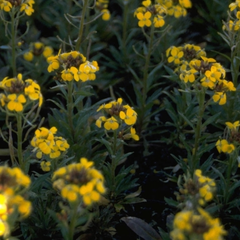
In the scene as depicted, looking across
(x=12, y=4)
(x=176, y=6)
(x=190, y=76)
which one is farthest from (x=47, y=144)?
(x=176, y=6)

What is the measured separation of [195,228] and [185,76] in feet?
3.73

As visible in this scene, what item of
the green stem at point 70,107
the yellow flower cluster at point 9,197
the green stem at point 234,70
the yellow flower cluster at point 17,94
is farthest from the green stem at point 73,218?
the green stem at point 234,70

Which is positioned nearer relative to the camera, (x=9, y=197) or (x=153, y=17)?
(x=9, y=197)

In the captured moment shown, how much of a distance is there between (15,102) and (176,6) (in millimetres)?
2022

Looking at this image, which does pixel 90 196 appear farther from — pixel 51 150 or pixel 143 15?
pixel 143 15

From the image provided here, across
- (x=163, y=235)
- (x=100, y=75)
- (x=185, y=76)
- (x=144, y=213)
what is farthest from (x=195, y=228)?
(x=100, y=75)

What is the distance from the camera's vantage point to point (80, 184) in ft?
5.92

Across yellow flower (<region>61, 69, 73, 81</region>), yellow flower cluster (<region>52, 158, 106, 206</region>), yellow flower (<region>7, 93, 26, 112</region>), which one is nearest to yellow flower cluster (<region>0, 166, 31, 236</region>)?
yellow flower cluster (<region>52, 158, 106, 206</region>)

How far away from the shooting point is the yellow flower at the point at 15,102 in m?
2.08

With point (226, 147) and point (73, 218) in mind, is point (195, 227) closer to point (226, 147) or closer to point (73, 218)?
point (73, 218)

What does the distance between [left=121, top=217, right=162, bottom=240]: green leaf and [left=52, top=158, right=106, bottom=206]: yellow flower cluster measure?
2.67ft

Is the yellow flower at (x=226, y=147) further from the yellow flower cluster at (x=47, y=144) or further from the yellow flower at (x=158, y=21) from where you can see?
the yellow flower at (x=158, y=21)

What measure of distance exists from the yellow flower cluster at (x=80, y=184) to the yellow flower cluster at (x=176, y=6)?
2051 mm

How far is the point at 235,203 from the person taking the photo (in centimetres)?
264
